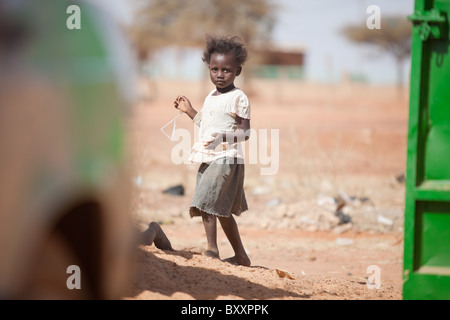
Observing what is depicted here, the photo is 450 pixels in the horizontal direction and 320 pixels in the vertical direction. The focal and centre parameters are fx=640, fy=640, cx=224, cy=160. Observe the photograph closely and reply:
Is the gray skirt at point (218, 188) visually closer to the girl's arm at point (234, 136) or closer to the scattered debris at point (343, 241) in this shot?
the girl's arm at point (234, 136)

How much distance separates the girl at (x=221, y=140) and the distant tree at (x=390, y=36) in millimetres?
37094

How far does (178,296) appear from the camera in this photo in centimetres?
344

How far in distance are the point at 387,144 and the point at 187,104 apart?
10.5 metres

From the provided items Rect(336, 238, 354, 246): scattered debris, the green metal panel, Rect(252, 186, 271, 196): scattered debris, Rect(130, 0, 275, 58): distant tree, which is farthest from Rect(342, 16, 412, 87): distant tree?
the green metal panel

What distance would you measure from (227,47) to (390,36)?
39155 millimetres

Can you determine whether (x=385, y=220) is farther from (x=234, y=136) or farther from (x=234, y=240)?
(x=234, y=136)

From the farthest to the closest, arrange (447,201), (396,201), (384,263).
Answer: (396,201) → (384,263) → (447,201)

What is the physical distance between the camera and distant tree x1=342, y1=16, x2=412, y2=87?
134ft

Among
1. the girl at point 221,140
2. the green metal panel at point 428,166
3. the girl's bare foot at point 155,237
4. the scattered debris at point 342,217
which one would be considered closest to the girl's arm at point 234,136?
the girl at point 221,140

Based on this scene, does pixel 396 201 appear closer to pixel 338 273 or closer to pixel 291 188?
pixel 291 188

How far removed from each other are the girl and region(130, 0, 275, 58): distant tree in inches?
1142

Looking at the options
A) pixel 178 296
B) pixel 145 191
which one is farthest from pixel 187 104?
pixel 145 191

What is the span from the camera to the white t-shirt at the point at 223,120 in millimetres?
4504

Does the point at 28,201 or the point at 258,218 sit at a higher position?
the point at 28,201
